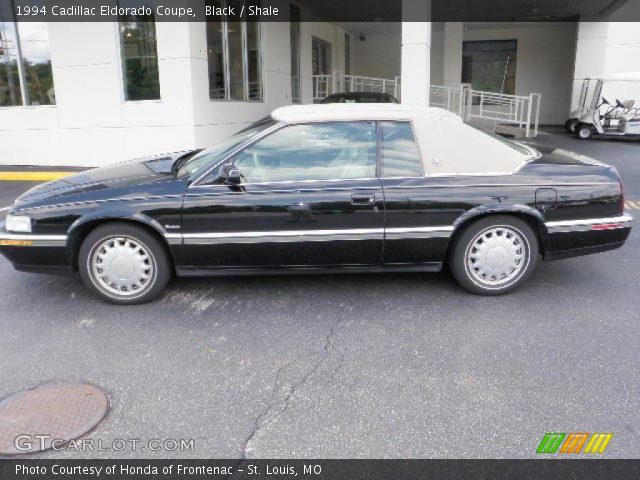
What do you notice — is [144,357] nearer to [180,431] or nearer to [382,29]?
[180,431]

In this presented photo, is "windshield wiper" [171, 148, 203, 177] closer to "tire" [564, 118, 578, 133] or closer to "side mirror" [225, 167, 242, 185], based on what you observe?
"side mirror" [225, 167, 242, 185]

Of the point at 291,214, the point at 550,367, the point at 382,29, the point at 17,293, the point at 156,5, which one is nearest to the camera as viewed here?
the point at 550,367

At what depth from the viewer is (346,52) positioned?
23.5m

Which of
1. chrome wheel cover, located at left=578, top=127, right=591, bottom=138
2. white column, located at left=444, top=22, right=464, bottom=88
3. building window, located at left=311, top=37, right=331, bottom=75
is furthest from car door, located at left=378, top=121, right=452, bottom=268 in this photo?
white column, located at left=444, top=22, right=464, bottom=88

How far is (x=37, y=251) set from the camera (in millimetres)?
4250

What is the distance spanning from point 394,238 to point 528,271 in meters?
1.12

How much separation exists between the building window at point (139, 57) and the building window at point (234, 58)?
121 cm

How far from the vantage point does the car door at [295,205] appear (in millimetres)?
4191

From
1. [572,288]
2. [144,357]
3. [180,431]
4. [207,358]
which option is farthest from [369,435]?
[572,288]

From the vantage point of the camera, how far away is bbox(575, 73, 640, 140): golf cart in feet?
54.2

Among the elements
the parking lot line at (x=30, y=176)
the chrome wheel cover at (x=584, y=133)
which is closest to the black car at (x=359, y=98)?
the parking lot line at (x=30, y=176)

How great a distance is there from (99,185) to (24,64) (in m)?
8.64

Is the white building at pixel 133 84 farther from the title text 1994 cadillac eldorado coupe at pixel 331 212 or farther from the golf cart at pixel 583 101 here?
the golf cart at pixel 583 101

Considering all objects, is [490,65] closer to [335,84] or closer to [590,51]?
[590,51]
